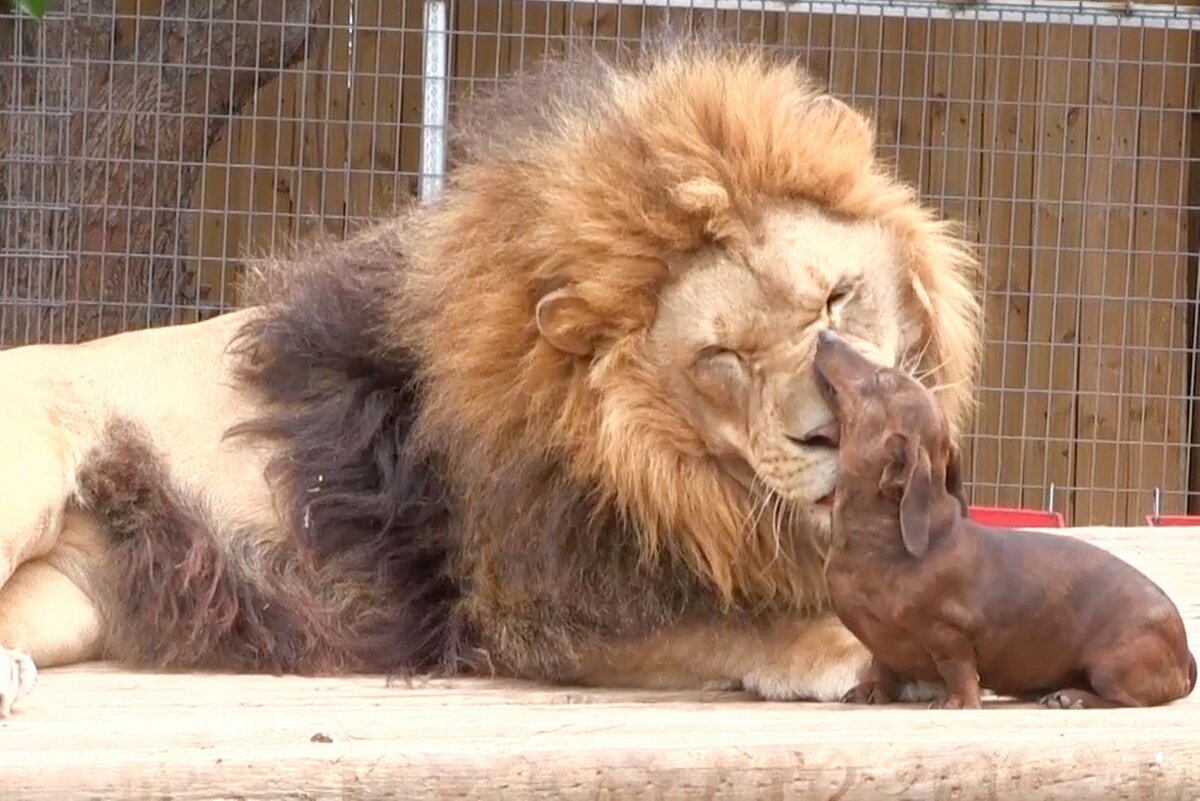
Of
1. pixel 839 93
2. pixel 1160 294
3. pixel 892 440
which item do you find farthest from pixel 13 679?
pixel 1160 294

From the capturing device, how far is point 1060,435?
659 centimetres

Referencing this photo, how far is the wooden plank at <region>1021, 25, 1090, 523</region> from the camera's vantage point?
21.2 feet

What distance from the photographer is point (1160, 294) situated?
21.8 feet

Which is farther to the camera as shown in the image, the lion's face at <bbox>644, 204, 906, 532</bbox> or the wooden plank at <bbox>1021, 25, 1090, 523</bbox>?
the wooden plank at <bbox>1021, 25, 1090, 523</bbox>

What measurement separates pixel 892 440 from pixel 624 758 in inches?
23.7

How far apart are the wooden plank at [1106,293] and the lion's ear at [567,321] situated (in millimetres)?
4079

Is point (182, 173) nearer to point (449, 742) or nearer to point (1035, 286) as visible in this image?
point (1035, 286)

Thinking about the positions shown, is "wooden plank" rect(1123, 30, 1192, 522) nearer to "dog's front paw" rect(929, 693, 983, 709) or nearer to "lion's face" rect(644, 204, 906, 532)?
"lion's face" rect(644, 204, 906, 532)

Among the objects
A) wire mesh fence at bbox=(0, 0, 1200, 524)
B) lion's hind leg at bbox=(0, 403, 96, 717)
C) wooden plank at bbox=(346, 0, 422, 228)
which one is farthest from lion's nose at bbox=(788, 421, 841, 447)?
wooden plank at bbox=(346, 0, 422, 228)

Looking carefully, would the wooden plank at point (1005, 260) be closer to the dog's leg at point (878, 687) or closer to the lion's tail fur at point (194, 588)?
the lion's tail fur at point (194, 588)

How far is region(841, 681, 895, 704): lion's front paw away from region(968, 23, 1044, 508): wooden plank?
386 centimetres

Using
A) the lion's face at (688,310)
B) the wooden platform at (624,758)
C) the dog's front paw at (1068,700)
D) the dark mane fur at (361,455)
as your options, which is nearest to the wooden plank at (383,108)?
the dark mane fur at (361,455)

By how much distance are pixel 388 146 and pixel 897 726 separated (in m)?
4.46

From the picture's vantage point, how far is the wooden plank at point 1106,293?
21.3 feet
